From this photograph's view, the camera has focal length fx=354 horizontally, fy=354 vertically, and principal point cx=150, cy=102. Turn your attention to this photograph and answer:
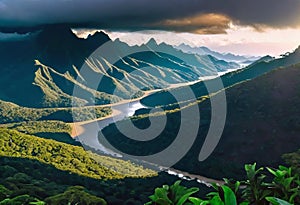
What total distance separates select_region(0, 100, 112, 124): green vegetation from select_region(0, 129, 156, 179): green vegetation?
6025 centimetres

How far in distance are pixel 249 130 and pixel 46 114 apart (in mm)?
85293

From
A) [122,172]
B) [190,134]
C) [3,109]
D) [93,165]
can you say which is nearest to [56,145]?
[93,165]

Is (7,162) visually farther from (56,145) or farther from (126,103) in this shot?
(126,103)

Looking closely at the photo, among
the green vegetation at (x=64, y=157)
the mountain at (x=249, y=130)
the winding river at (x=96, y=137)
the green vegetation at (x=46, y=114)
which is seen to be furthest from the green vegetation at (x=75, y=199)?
the green vegetation at (x=46, y=114)

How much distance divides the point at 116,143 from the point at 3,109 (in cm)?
7235

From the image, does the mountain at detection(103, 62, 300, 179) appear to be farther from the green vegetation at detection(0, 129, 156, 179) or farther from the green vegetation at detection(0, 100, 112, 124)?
the green vegetation at detection(0, 100, 112, 124)

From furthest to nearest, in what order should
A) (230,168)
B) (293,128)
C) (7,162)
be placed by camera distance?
1. (293,128)
2. (230,168)
3. (7,162)

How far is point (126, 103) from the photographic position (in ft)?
501

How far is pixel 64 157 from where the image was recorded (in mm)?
50438

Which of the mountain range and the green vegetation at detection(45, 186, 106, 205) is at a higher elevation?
the mountain range

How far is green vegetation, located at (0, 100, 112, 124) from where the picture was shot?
11600cm

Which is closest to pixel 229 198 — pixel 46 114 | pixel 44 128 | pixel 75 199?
pixel 75 199

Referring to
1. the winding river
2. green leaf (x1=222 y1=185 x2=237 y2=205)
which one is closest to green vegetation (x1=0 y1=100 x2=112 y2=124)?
the winding river

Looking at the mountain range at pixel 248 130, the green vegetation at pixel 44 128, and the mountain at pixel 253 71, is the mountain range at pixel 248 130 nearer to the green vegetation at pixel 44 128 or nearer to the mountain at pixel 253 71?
the mountain at pixel 253 71
